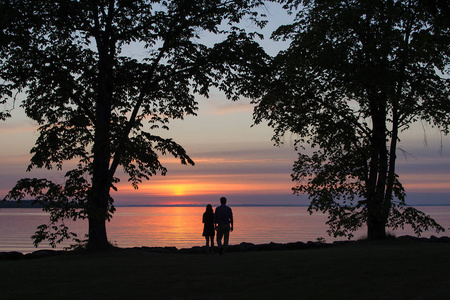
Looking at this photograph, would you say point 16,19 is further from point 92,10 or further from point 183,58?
point 183,58

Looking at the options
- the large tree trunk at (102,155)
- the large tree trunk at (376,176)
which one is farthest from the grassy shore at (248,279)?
the large tree trunk at (376,176)

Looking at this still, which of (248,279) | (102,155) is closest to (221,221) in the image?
(102,155)

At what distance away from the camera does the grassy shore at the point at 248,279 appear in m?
10.1

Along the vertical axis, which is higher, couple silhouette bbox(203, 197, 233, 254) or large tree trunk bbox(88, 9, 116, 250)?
large tree trunk bbox(88, 9, 116, 250)

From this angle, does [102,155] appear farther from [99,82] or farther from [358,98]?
[358,98]

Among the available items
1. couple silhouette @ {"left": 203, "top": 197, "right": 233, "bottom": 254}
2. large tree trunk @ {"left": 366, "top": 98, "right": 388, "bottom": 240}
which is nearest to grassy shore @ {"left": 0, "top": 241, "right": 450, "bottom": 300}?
couple silhouette @ {"left": 203, "top": 197, "right": 233, "bottom": 254}

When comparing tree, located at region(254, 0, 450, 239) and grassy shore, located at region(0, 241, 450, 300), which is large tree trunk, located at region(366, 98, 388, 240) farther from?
grassy shore, located at region(0, 241, 450, 300)

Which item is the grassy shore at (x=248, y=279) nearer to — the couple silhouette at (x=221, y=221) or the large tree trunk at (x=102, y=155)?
the couple silhouette at (x=221, y=221)

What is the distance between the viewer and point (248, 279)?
38.7ft

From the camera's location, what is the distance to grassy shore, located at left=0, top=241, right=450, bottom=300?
10.1 m

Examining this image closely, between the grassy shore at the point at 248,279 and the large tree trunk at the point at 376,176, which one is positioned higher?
the large tree trunk at the point at 376,176

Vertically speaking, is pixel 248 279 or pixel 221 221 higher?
pixel 221 221

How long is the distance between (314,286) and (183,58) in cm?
1458

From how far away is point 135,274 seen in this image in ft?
43.4
